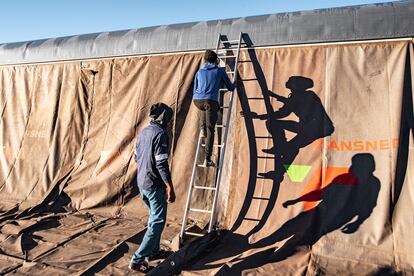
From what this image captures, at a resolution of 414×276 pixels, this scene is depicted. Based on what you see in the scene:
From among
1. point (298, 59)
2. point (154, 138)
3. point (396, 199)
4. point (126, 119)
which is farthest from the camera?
point (126, 119)

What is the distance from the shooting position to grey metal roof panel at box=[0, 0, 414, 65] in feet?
18.0

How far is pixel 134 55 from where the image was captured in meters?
7.32

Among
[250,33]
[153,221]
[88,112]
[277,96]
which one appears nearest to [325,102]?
[277,96]

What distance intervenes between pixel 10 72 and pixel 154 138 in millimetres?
5891

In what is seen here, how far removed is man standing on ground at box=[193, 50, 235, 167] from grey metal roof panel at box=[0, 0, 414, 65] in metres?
0.99

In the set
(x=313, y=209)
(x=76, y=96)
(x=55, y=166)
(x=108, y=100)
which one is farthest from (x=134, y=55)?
(x=313, y=209)

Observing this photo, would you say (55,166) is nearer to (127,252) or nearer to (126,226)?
(126,226)

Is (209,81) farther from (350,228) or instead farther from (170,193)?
(350,228)

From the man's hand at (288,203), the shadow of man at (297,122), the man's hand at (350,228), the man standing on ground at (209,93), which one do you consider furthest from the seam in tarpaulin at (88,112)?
the man's hand at (350,228)

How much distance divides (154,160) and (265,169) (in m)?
2.05

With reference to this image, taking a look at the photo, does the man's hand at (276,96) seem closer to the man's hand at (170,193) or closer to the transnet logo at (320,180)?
the transnet logo at (320,180)

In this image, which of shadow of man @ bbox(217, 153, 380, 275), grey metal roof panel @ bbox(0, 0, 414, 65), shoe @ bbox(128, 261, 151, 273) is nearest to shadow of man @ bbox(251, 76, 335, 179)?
shadow of man @ bbox(217, 153, 380, 275)

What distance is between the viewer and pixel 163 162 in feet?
14.5

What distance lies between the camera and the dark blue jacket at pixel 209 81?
5.60m
